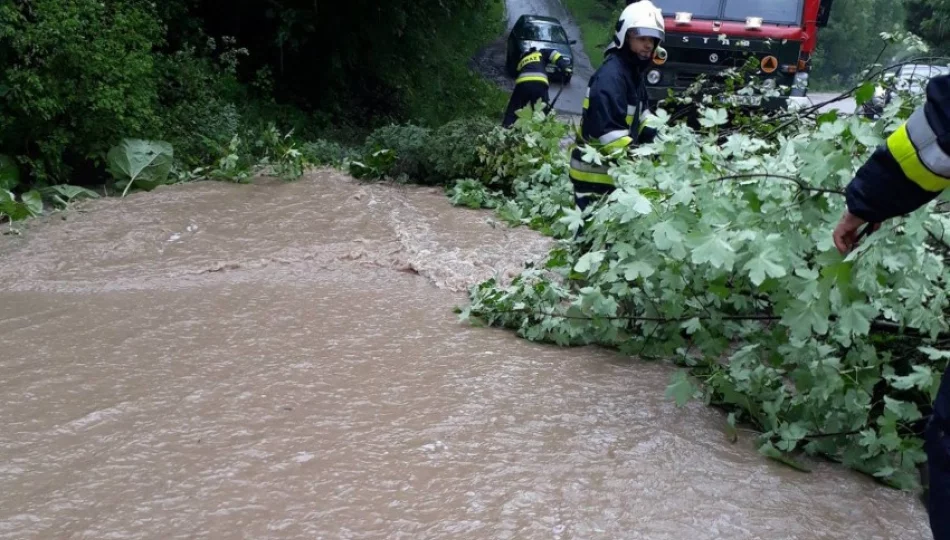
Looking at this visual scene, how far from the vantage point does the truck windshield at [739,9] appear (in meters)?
11.9

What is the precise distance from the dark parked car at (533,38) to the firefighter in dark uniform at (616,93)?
65.8 feet

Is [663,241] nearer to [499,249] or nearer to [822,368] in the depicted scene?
[822,368]

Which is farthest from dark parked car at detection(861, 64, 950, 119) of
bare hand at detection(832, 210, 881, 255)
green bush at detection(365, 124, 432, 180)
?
green bush at detection(365, 124, 432, 180)

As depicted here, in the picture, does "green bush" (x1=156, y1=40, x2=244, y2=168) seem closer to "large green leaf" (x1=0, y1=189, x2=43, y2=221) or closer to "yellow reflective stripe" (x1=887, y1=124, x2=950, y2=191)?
"large green leaf" (x1=0, y1=189, x2=43, y2=221)

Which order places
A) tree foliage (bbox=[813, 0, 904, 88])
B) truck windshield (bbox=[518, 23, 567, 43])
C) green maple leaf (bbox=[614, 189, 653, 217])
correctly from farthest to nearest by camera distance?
tree foliage (bbox=[813, 0, 904, 88]) → truck windshield (bbox=[518, 23, 567, 43]) → green maple leaf (bbox=[614, 189, 653, 217])

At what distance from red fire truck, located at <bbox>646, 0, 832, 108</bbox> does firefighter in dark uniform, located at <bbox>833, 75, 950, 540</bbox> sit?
31.5 feet

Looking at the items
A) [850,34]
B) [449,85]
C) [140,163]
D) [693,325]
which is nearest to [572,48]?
[449,85]

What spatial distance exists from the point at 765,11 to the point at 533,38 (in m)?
14.9

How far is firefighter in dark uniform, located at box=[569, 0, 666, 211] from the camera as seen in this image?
5.33m

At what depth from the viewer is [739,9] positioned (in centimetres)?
1187

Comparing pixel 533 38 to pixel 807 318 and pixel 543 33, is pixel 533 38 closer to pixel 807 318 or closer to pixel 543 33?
pixel 543 33

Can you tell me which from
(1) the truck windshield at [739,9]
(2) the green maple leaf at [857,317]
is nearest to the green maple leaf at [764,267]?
(2) the green maple leaf at [857,317]

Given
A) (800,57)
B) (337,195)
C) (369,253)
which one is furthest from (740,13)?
(369,253)

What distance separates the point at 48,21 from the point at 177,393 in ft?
17.0
